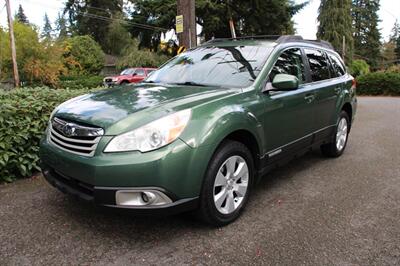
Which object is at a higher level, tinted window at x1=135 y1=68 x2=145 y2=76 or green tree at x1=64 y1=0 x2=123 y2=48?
green tree at x1=64 y1=0 x2=123 y2=48

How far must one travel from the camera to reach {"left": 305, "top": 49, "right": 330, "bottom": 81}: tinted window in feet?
14.4

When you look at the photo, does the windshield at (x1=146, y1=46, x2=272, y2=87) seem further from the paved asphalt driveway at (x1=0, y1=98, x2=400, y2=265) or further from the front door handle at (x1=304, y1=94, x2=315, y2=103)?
the paved asphalt driveway at (x1=0, y1=98, x2=400, y2=265)

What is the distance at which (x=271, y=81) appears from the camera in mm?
3547

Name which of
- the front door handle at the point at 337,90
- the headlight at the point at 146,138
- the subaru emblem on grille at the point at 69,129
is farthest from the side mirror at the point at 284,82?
the subaru emblem on grille at the point at 69,129

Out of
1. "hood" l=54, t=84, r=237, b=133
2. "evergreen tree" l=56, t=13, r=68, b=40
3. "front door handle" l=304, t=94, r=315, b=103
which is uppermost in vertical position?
"evergreen tree" l=56, t=13, r=68, b=40

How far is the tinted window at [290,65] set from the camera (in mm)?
3708

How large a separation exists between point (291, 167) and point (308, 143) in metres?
0.65

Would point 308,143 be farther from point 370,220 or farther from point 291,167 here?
point 370,220

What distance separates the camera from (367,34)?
186 feet

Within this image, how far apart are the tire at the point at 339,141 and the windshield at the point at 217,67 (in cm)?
197

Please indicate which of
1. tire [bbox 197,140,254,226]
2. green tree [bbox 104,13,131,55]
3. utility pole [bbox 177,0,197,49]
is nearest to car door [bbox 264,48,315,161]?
tire [bbox 197,140,254,226]

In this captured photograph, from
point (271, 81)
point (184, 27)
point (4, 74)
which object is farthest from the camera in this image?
point (4, 74)

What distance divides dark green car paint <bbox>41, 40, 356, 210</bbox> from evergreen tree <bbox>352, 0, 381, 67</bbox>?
190 ft

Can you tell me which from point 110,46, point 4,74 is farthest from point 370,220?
point 110,46
